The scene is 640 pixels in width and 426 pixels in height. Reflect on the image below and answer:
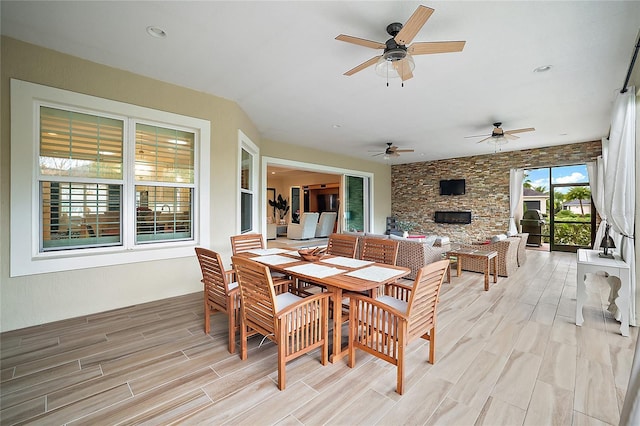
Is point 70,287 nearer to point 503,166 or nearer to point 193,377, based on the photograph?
point 193,377

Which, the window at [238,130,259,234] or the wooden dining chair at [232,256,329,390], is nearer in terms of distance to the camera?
the wooden dining chair at [232,256,329,390]

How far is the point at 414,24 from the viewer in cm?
195

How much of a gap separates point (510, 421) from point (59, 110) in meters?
4.75

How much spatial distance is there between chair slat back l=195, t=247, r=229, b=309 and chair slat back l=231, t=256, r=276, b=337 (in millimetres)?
338

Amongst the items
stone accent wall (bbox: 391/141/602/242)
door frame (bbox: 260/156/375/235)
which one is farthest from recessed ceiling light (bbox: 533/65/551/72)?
stone accent wall (bbox: 391/141/602/242)

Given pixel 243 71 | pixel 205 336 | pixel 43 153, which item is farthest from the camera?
pixel 243 71

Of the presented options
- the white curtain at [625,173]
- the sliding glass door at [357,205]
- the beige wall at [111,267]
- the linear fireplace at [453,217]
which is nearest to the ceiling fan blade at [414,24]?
the white curtain at [625,173]

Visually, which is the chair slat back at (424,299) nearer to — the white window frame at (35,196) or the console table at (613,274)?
the console table at (613,274)

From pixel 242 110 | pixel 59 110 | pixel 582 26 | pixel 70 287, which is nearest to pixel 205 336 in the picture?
pixel 70 287

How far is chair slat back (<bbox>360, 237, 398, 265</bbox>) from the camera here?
2951 millimetres

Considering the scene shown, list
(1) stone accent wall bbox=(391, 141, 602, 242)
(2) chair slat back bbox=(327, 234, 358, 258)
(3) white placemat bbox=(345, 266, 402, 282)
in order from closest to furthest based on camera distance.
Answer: (3) white placemat bbox=(345, 266, 402, 282) < (2) chair slat back bbox=(327, 234, 358, 258) < (1) stone accent wall bbox=(391, 141, 602, 242)

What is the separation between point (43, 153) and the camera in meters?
2.87

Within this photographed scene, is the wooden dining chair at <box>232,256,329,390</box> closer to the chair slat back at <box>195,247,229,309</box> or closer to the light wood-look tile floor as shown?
the light wood-look tile floor

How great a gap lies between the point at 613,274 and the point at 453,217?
19.6 ft
